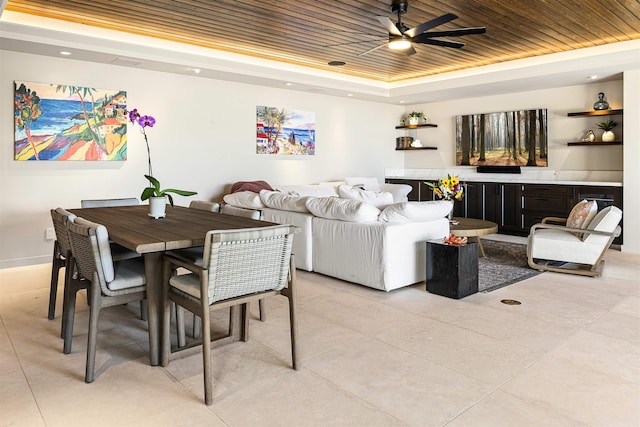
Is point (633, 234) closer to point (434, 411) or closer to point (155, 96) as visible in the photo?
point (434, 411)

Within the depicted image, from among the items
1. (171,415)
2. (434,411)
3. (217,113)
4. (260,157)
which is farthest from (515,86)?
(171,415)

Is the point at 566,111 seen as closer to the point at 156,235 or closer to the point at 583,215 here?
the point at 583,215

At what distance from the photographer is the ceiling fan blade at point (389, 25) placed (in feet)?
13.3

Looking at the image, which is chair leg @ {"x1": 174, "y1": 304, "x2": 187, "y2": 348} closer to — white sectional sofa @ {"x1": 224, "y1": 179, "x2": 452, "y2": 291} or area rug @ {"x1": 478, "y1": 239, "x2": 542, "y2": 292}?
white sectional sofa @ {"x1": 224, "y1": 179, "x2": 452, "y2": 291}

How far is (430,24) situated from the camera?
161 inches

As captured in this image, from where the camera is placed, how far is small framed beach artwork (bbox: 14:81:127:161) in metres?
5.21

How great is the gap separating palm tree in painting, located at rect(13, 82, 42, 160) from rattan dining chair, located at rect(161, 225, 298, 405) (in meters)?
3.64

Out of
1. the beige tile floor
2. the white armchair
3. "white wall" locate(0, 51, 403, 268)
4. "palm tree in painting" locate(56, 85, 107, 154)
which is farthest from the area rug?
"palm tree in painting" locate(56, 85, 107, 154)

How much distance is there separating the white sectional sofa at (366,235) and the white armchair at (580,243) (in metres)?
1.22

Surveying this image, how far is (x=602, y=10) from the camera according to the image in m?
4.66

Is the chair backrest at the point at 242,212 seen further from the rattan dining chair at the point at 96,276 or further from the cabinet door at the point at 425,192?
the cabinet door at the point at 425,192

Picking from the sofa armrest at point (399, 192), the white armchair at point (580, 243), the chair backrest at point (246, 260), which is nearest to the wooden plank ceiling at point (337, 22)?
the white armchair at point (580, 243)

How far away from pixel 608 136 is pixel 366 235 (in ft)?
15.7

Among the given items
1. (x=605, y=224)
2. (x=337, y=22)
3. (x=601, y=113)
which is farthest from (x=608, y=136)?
(x=337, y=22)
